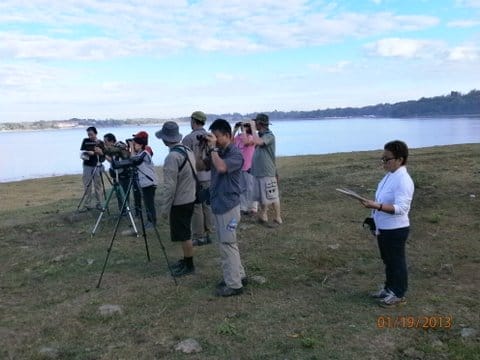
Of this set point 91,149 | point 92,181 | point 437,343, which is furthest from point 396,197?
point 92,181

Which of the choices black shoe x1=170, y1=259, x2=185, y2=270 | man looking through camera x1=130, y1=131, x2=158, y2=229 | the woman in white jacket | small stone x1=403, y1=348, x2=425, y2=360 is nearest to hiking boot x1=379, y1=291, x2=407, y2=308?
the woman in white jacket

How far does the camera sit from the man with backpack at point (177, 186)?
5957 millimetres

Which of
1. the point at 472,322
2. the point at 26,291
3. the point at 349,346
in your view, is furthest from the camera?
the point at 26,291

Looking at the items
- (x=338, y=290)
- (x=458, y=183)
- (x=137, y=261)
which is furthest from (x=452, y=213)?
(x=137, y=261)

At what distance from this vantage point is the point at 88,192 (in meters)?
10.8

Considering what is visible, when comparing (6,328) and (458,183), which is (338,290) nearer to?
(6,328)

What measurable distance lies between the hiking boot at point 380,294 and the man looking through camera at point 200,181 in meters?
2.82

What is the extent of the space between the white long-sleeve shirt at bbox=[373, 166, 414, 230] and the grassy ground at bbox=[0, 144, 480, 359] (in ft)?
3.13

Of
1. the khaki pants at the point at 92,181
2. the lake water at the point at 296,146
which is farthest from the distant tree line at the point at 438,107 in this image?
the khaki pants at the point at 92,181

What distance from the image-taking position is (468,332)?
179 inches

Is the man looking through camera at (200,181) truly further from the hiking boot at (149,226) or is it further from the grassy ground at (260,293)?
the hiking boot at (149,226)

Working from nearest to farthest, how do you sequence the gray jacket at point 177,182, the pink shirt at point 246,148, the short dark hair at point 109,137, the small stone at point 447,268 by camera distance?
the gray jacket at point 177,182 < the small stone at point 447,268 < the pink shirt at point 246,148 < the short dark hair at point 109,137

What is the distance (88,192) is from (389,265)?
24.9 feet

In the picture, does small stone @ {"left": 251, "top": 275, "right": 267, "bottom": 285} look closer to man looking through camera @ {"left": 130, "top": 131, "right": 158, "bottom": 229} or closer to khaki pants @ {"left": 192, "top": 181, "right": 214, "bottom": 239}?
khaki pants @ {"left": 192, "top": 181, "right": 214, "bottom": 239}
